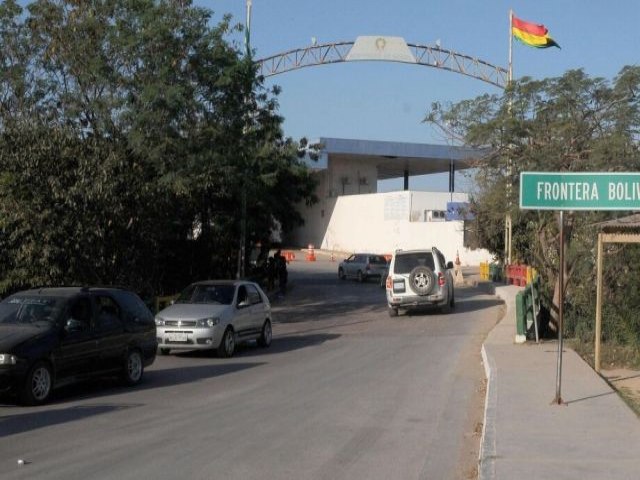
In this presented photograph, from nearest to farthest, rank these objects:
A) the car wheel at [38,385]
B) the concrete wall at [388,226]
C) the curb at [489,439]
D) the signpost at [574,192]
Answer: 1. the curb at [489,439]
2. the signpost at [574,192]
3. the car wheel at [38,385]
4. the concrete wall at [388,226]

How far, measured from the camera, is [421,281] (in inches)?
1114

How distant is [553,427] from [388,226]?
197ft

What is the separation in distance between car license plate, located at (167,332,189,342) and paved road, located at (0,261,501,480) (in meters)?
0.50

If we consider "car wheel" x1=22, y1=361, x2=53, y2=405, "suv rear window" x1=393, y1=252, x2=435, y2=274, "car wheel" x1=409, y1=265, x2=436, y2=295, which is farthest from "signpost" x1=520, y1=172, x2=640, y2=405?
"suv rear window" x1=393, y1=252, x2=435, y2=274

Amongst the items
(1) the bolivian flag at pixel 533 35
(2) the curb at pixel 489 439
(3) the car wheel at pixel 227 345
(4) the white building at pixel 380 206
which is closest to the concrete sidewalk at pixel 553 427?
(2) the curb at pixel 489 439

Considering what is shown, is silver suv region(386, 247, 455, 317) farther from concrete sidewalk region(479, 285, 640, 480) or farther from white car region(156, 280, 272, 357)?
concrete sidewalk region(479, 285, 640, 480)

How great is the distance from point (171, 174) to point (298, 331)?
17.9ft

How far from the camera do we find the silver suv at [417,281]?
2831cm

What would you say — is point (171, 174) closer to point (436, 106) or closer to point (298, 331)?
point (298, 331)

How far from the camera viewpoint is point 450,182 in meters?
78.6

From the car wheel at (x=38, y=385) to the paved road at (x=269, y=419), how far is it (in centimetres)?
17

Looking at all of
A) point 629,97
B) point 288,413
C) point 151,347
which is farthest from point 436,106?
point 288,413

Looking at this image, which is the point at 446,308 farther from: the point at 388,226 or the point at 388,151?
the point at 388,151

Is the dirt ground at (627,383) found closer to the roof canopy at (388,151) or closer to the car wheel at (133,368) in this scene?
the car wheel at (133,368)
